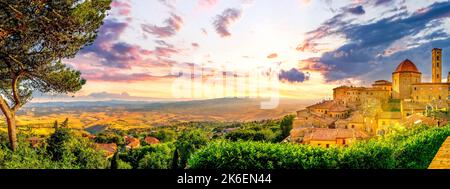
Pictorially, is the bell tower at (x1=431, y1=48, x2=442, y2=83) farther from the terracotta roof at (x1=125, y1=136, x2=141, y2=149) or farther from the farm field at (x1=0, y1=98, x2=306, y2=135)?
the terracotta roof at (x1=125, y1=136, x2=141, y2=149)

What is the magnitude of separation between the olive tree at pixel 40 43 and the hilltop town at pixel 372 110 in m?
9.52

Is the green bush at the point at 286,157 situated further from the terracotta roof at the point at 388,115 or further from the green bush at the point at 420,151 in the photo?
the terracotta roof at the point at 388,115

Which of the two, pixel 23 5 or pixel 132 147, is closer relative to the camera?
pixel 23 5

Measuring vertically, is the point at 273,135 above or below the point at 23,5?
below

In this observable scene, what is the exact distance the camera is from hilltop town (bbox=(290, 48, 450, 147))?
14.6m

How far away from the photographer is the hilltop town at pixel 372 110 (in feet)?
48.1

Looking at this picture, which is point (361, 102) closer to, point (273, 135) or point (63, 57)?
point (273, 135)

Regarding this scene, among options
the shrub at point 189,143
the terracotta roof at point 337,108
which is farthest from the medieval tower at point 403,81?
the shrub at point 189,143

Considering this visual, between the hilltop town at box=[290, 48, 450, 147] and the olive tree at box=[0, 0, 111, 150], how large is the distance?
952 centimetres

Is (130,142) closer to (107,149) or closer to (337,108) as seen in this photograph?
(107,149)
